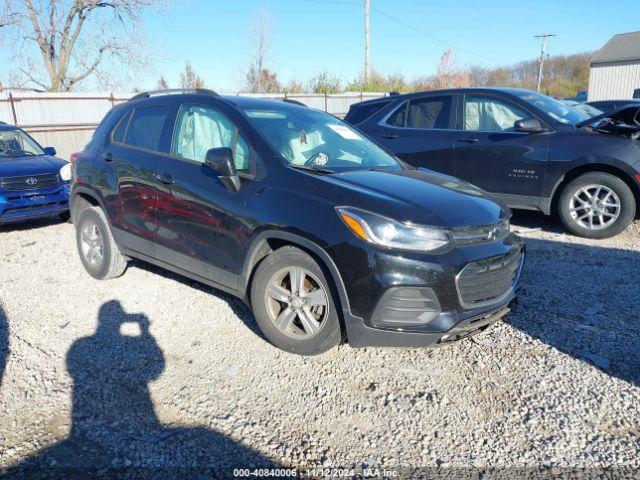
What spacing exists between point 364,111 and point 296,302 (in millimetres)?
5279

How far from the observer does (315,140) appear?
4172mm

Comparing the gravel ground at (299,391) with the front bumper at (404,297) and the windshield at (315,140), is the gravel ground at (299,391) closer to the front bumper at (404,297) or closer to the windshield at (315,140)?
the front bumper at (404,297)

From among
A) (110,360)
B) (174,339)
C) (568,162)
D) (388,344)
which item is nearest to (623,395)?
(388,344)

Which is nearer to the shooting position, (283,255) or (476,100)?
(283,255)

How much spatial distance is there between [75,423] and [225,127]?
2331 millimetres

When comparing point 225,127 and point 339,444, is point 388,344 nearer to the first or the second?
point 339,444

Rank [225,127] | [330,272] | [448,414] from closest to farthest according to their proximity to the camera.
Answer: [448,414]
[330,272]
[225,127]

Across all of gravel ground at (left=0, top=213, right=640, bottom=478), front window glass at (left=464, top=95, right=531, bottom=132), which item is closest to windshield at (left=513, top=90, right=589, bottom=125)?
front window glass at (left=464, top=95, right=531, bottom=132)

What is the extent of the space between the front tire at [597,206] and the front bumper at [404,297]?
379 cm

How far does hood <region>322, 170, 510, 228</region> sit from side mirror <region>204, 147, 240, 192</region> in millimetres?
686

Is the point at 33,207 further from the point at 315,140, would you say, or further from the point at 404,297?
the point at 404,297

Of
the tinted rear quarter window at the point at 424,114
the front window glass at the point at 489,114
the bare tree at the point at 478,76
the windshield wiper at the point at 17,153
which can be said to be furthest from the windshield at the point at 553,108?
the bare tree at the point at 478,76

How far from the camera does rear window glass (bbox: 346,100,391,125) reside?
7848 millimetres

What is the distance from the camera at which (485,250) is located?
10.7 ft
